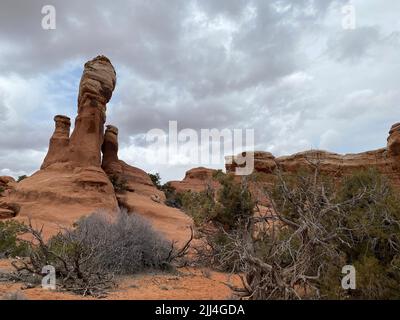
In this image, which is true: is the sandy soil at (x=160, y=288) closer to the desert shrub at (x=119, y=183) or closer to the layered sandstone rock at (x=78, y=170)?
the layered sandstone rock at (x=78, y=170)

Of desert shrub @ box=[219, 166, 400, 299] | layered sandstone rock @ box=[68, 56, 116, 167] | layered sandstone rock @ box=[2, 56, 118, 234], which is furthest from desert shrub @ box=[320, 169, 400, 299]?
layered sandstone rock @ box=[68, 56, 116, 167]

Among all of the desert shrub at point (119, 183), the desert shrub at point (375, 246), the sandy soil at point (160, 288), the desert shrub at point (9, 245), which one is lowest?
the sandy soil at point (160, 288)

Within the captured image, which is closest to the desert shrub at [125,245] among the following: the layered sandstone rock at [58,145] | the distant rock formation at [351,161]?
the layered sandstone rock at [58,145]

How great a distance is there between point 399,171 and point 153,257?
21078mm

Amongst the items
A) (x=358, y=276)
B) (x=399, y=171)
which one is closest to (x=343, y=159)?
(x=399, y=171)

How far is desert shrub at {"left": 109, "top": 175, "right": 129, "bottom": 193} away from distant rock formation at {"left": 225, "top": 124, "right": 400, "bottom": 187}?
21.6 feet

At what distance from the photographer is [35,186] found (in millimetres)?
18469

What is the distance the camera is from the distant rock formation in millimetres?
24047

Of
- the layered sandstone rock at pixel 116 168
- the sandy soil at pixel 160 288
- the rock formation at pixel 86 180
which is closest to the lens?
the sandy soil at pixel 160 288

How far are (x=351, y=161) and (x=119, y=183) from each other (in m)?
16.8

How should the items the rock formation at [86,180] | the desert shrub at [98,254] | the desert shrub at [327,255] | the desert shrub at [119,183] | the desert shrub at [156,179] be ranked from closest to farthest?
the desert shrub at [327,255] < the desert shrub at [98,254] < the rock formation at [86,180] < the desert shrub at [119,183] < the desert shrub at [156,179]

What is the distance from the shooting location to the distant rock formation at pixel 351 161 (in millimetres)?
24047

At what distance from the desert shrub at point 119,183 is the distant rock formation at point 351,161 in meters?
6.57
